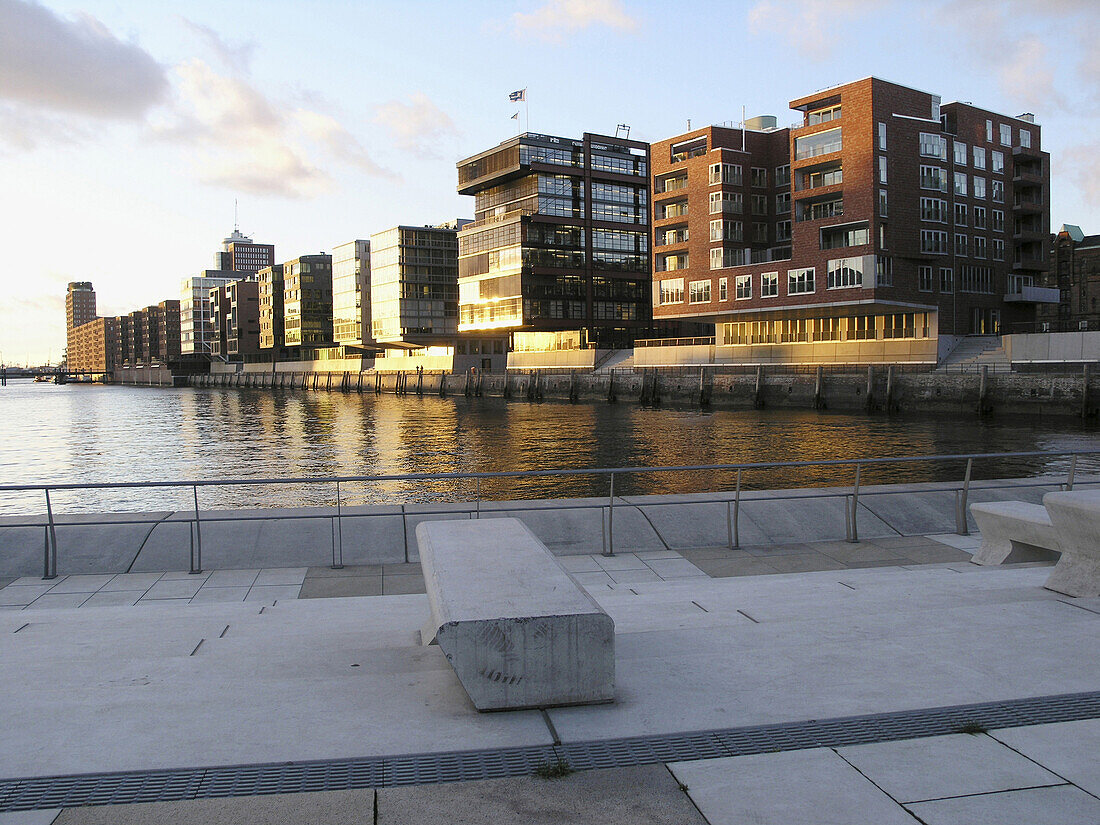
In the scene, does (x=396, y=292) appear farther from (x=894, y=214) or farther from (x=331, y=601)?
(x=331, y=601)

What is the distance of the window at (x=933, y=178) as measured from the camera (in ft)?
221

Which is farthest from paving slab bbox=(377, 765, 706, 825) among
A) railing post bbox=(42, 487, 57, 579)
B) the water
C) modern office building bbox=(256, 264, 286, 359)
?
modern office building bbox=(256, 264, 286, 359)

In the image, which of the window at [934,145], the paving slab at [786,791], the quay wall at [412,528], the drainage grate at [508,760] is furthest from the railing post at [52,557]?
the window at [934,145]

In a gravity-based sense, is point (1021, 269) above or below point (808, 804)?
above

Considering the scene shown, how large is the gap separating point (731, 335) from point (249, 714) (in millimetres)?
79344

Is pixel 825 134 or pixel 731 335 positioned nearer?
pixel 825 134

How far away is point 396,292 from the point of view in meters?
128

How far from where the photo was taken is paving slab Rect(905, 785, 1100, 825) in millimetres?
3564

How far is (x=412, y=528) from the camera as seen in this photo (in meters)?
12.3

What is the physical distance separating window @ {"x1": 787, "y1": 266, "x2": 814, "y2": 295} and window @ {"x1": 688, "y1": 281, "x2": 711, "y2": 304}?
9.12 metres

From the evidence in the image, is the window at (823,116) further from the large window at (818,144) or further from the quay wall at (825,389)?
the quay wall at (825,389)

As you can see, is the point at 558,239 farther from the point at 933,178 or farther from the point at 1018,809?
the point at 1018,809

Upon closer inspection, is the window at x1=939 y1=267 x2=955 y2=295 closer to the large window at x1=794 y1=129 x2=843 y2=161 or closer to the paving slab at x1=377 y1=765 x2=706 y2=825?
the large window at x1=794 y1=129 x2=843 y2=161

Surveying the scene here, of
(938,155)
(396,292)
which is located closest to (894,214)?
(938,155)
